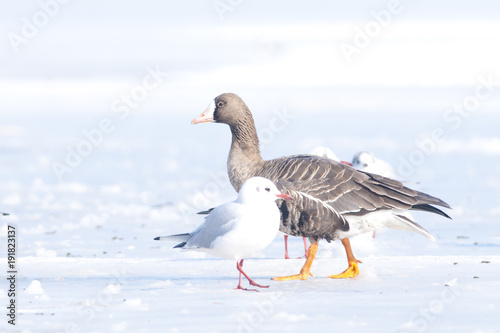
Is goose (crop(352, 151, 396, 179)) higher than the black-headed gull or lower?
higher

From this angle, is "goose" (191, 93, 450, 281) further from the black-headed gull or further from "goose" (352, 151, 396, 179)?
"goose" (352, 151, 396, 179)

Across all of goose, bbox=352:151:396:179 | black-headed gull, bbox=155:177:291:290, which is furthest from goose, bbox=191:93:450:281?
goose, bbox=352:151:396:179

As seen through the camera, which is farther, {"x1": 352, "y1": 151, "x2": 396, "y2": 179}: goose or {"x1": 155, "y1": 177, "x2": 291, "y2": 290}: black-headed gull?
{"x1": 352, "y1": 151, "x2": 396, "y2": 179}: goose

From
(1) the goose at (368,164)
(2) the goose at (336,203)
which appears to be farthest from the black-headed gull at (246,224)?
(1) the goose at (368,164)

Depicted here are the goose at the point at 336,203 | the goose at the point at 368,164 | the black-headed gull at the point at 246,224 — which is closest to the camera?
the black-headed gull at the point at 246,224

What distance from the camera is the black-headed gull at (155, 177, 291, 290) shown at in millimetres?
7789

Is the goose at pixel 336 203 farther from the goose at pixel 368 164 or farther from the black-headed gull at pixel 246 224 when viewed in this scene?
the goose at pixel 368 164

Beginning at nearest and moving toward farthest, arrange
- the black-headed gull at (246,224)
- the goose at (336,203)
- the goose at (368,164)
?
1. the black-headed gull at (246,224)
2. the goose at (336,203)
3. the goose at (368,164)

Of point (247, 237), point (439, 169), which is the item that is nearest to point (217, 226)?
point (247, 237)

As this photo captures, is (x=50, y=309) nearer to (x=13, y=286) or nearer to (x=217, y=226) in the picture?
(x=13, y=286)

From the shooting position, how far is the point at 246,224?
25.5 feet

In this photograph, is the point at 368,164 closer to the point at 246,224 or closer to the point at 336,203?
the point at 336,203

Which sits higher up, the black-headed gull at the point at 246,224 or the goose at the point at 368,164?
the goose at the point at 368,164

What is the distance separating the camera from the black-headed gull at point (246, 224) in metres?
7.79
